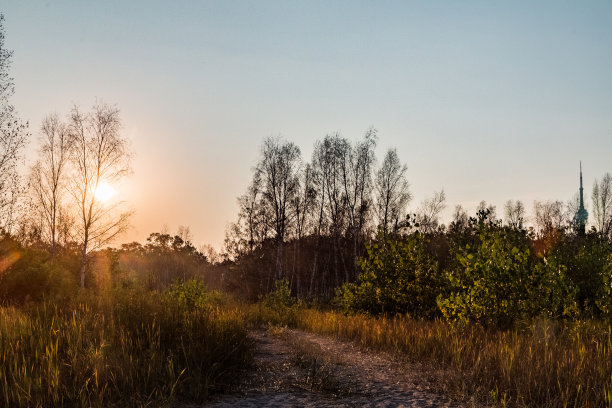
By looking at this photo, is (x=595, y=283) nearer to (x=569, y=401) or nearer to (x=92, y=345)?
(x=569, y=401)

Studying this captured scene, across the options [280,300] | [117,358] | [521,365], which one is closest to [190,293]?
[280,300]

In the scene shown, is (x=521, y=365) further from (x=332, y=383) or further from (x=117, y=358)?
(x=117, y=358)

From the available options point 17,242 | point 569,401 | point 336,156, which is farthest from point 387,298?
point 336,156

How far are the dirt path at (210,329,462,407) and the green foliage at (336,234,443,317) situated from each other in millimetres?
4713

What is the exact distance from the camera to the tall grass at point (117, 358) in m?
4.60

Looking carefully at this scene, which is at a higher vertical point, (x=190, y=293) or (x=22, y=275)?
(x=22, y=275)

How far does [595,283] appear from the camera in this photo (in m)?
16.9

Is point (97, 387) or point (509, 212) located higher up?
point (509, 212)

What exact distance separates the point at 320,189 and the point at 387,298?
67.8 feet

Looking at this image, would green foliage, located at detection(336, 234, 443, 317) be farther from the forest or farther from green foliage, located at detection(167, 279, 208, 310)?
green foliage, located at detection(167, 279, 208, 310)

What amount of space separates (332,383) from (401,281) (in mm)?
7661

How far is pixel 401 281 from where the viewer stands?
12930 millimetres

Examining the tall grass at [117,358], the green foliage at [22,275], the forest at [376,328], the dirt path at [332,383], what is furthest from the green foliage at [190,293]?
the tall grass at [117,358]

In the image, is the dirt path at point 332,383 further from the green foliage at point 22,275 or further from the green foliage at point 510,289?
the green foliage at point 22,275
